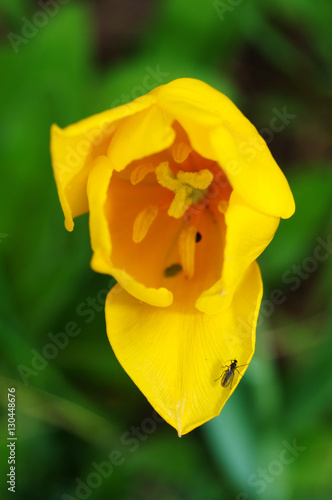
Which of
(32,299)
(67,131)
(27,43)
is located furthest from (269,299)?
(67,131)

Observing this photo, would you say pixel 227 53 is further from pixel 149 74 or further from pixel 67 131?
pixel 67 131

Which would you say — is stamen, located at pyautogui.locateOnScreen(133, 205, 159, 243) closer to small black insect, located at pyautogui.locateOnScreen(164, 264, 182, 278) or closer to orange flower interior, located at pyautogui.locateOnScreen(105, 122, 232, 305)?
orange flower interior, located at pyautogui.locateOnScreen(105, 122, 232, 305)

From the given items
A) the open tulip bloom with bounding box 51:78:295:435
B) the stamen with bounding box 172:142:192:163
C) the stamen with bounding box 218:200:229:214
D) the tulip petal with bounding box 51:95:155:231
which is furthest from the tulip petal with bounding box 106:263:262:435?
the stamen with bounding box 172:142:192:163

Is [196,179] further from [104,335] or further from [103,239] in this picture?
[104,335]

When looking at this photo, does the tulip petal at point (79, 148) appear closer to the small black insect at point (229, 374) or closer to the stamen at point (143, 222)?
the stamen at point (143, 222)

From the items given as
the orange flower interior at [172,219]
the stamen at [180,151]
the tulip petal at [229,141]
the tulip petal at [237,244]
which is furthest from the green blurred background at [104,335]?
the tulip petal at [229,141]

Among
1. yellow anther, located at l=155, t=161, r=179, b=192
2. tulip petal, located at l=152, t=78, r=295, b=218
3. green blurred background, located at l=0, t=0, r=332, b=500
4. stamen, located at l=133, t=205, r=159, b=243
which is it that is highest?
tulip petal, located at l=152, t=78, r=295, b=218
